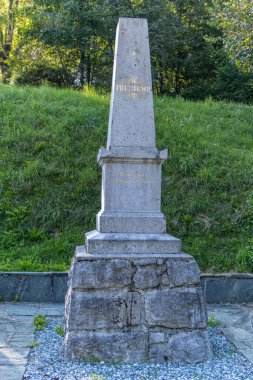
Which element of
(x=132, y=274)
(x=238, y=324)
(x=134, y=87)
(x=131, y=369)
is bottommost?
(x=238, y=324)

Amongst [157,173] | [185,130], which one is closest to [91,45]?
[185,130]

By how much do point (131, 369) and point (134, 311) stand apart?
539 millimetres

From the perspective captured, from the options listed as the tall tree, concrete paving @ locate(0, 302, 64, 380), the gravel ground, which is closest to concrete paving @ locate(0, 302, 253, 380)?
concrete paving @ locate(0, 302, 64, 380)

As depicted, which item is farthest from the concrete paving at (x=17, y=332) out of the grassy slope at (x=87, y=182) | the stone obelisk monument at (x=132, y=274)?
the grassy slope at (x=87, y=182)

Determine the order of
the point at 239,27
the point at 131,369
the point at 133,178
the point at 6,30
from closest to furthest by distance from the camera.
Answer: the point at 131,369, the point at 133,178, the point at 239,27, the point at 6,30

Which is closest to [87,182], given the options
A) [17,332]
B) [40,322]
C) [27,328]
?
[40,322]

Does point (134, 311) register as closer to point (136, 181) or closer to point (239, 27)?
point (136, 181)

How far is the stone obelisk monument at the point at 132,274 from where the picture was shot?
500 centimetres

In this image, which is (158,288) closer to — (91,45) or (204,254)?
(204,254)

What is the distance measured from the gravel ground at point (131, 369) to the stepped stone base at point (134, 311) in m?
0.14

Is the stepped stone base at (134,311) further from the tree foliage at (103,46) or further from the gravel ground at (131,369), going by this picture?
A: the tree foliage at (103,46)

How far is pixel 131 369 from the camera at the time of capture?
4773mm

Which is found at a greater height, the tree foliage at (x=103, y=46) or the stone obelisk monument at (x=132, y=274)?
the tree foliage at (x=103, y=46)

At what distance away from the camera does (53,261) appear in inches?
336
